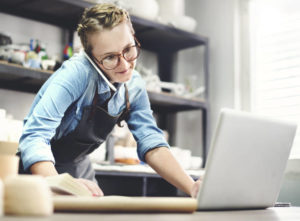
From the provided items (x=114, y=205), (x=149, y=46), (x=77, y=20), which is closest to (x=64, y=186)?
(x=114, y=205)

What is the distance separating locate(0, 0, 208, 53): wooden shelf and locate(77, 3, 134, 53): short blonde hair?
1190mm

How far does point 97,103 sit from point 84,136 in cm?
13

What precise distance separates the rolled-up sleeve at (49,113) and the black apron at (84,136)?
146 mm

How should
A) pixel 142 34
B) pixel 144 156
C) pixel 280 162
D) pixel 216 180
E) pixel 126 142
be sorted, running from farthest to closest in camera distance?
pixel 142 34
pixel 126 142
pixel 144 156
pixel 280 162
pixel 216 180

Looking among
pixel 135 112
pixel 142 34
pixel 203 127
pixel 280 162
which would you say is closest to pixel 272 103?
pixel 203 127

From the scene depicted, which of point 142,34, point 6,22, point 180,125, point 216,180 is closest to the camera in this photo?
point 216,180

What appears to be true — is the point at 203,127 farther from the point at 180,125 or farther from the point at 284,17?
the point at 284,17

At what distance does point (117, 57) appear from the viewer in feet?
4.79

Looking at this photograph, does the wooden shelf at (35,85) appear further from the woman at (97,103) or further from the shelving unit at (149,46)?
the woman at (97,103)

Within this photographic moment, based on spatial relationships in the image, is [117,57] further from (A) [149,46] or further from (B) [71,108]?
(A) [149,46]

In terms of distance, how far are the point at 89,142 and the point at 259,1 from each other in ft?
7.18

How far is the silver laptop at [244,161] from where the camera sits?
910 millimetres

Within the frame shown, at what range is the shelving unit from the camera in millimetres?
2582

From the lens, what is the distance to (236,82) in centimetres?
335
